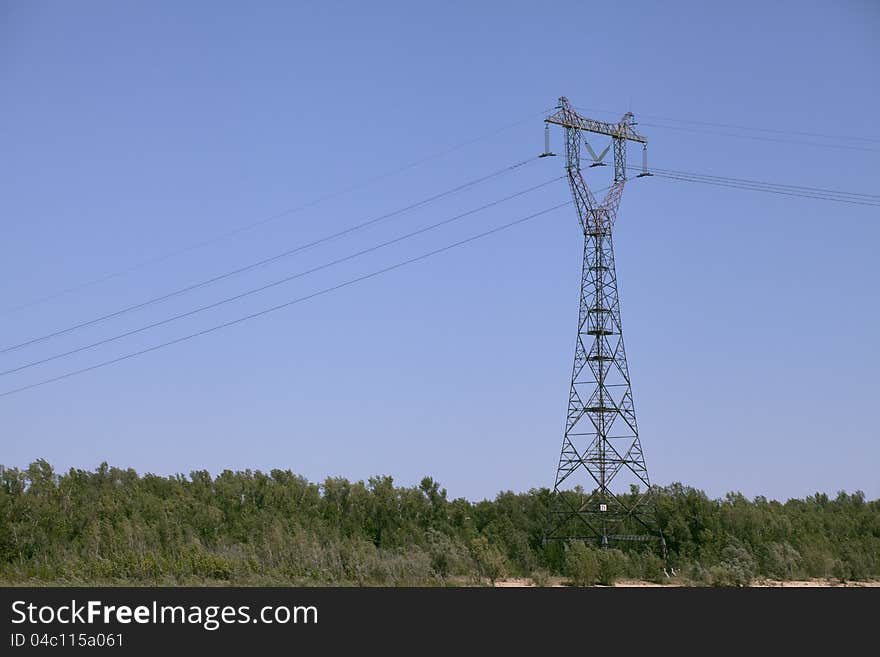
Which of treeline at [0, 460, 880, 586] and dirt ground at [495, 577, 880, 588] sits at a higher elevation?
treeline at [0, 460, 880, 586]

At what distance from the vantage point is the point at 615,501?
54.0 meters

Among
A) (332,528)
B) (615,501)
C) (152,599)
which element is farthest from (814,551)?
(152,599)

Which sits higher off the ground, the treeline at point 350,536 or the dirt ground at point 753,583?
the treeline at point 350,536

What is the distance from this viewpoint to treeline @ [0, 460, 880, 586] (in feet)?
177

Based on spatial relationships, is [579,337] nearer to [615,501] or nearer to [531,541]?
[615,501]

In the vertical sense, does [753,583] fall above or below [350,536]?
below

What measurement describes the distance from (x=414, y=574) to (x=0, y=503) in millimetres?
21136

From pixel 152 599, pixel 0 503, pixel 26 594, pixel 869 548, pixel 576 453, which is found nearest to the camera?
pixel 152 599

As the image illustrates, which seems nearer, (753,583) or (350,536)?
(753,583)

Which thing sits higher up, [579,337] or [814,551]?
[579,337]

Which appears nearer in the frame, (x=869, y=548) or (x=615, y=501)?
(x=615, y=501)

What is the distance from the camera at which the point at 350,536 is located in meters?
62.5

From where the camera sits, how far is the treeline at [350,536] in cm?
5388

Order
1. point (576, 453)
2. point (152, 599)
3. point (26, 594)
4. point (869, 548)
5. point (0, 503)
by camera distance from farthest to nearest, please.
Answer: point (869, 548) → point (0, 503) → point (576, 453) → point (26, 594) → point (152, 599)
